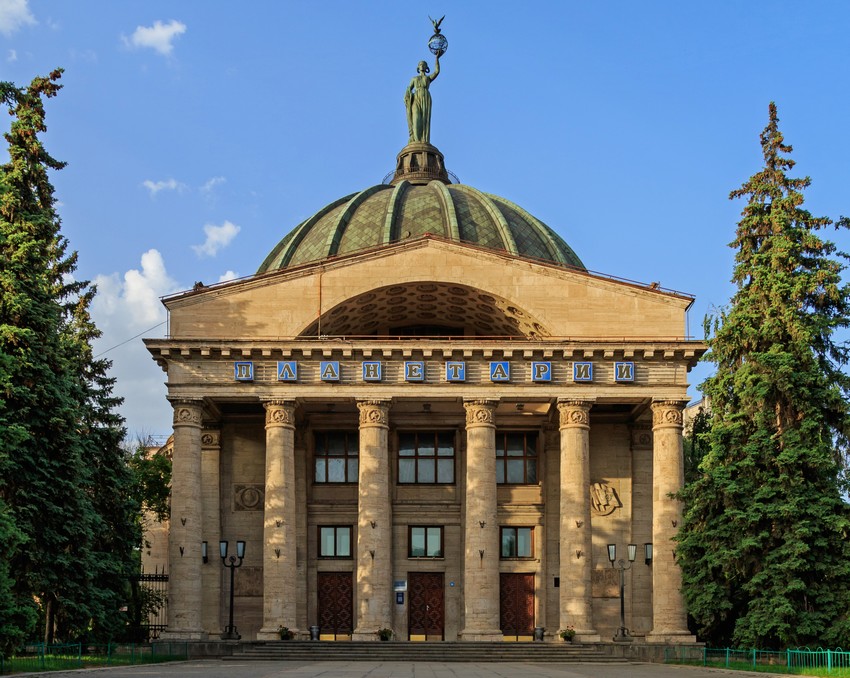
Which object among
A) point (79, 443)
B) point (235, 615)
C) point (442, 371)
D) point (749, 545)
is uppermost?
point (442, 371)

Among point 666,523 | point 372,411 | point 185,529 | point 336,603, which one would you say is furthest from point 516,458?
point 185,529

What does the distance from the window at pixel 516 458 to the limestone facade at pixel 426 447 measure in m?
0.08

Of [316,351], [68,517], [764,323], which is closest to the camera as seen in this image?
[68,517]

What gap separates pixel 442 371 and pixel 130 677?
64.9ft

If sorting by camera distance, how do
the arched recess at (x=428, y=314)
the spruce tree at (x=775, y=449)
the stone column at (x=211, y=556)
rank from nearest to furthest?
the spruce tree at (x=775, y=449)
the stone column at (x=211, y=556)
the arched recess at (x=428, y=314)

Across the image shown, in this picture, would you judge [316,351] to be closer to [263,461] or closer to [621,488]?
[263,461]

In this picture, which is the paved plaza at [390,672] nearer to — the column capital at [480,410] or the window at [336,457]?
the column capital at [480,410]

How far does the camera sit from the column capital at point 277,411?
139ft

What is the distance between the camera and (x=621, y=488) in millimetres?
46031

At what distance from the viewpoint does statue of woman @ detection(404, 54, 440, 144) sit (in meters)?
67.5

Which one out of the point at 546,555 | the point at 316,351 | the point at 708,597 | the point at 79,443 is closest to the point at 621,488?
the point at 546,555

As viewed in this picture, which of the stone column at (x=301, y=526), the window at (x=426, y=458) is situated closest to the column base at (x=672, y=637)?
the window at (x=426, y=458)

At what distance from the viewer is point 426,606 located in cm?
4631

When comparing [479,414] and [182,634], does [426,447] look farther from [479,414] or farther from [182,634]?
[182,634]
